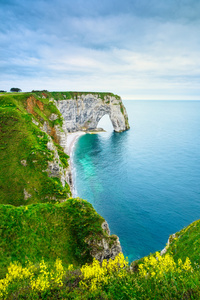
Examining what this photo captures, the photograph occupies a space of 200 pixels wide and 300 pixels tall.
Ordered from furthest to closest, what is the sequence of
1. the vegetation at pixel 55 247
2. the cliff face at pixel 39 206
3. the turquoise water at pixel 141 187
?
the turquoise water at pixel 141 187, the cliff face at pixel 39 206, the vegetation at pixel 55 247

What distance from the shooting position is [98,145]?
380 ft

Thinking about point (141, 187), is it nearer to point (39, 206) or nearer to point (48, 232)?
point (39, 206)

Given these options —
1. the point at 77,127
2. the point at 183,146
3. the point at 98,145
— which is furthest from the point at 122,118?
the point at 183,146

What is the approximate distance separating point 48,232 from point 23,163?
18970 mm

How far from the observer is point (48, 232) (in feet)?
85.6

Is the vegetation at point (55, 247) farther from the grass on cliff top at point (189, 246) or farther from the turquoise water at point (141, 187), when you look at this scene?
the turquoise water at point (141, 187)

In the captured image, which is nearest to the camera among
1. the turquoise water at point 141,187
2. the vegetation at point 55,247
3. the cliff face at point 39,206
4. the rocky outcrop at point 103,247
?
the vegetation at point 55,247

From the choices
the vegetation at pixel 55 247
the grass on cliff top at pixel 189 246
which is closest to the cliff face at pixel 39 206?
the vegetation at pixel 55 247

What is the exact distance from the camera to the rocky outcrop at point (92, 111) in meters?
147

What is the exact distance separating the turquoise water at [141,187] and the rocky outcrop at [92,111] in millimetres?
39643

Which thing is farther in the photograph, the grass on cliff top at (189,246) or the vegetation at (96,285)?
the grass on cliff top at (189,246)

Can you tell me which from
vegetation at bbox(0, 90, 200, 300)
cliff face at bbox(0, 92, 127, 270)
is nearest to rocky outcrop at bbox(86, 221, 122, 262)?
cliff face at bbox(0, 92, 127, 270)

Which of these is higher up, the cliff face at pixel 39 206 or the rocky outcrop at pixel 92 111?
the rocky outcrop at pixel 92 111

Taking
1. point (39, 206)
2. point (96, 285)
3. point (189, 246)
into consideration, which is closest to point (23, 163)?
point (39, 206)
